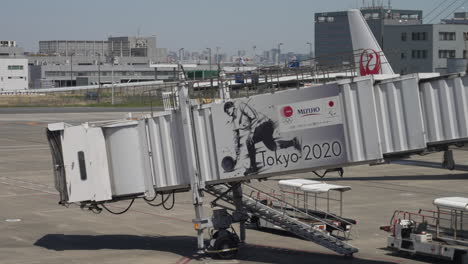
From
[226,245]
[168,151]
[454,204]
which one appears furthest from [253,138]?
[454,204]

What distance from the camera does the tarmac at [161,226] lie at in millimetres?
28312

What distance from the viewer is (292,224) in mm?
28672

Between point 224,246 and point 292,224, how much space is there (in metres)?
2.76

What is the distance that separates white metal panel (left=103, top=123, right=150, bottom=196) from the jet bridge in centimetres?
4

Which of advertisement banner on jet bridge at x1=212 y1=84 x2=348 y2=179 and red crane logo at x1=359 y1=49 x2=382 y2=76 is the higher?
red crane logo at x1=359 y1=49 x2=382 y2=76

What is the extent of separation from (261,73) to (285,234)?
834cm

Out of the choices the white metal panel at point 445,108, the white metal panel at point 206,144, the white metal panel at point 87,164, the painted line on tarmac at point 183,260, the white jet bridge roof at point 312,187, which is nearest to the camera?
the white metal panel at point 445,108

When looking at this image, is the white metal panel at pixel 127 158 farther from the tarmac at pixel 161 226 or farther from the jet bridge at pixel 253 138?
the tarmac at pixel 161 226

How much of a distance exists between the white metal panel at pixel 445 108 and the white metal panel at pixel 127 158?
10.1 m

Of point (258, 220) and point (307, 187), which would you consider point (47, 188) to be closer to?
point (258, 220)

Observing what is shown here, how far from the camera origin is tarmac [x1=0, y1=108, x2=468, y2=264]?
92.9 ft

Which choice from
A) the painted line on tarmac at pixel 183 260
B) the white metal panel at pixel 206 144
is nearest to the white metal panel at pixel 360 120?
the white metal panel at pixel 206 144

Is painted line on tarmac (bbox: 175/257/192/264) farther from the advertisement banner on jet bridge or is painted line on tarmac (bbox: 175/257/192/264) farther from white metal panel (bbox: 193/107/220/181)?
the advertisement banner on jet bridge

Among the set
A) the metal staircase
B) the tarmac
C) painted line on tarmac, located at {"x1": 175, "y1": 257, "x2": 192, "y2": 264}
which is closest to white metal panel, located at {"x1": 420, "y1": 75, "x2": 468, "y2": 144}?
the metal staircase
